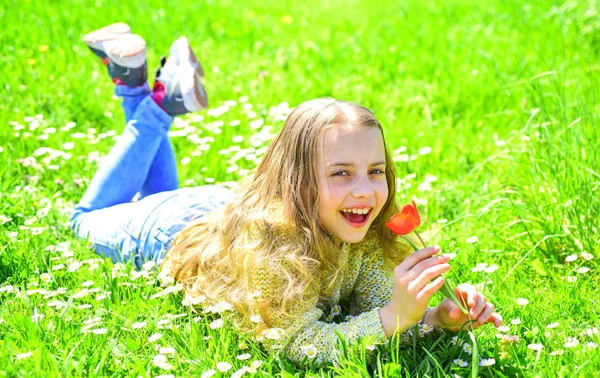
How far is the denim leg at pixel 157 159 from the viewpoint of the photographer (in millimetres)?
3033

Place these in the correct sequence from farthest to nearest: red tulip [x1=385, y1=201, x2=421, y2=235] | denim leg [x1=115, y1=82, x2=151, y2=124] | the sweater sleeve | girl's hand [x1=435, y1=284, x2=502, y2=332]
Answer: denim leg [x1=115, y1=82, x2=151, y2=124]
the sweater sleeve
girl's hand [x1=435, y1=284, x2=502, y2=332]
red tulip [x1=385, y1=201, x2=421, y2=235]

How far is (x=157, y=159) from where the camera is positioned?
9.99 feet

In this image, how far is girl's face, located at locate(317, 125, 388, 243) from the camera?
207 centimetres

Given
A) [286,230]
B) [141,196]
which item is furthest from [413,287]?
[141,196]

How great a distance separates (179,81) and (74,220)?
0.62 m

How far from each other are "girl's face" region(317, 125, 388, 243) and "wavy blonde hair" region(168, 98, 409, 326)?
0.03m

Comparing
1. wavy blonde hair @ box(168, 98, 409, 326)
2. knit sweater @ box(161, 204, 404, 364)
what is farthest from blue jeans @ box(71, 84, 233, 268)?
knit sweater @ box(161, 204, 404, 364)

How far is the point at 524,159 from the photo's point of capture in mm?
3029

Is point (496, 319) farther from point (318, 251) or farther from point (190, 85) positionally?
point (190, 85)

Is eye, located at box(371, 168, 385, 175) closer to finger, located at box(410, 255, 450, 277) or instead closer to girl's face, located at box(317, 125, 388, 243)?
girl's face, located at box(317, 125, 388, 243)

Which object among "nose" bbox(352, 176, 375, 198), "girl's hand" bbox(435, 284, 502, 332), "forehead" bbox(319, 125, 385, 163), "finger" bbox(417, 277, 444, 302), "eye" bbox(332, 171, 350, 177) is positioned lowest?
"girl's hand" bbox(435, 284, 502, 332)

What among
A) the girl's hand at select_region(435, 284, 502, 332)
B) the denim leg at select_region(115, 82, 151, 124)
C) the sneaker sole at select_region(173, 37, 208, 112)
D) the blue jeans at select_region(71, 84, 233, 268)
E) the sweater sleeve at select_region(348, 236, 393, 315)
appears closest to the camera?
the girl's hand at select_region(435, 284, 502, 332)

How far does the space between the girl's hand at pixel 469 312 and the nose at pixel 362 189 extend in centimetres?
33

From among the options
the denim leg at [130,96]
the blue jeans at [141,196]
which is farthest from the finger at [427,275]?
the denim leg at [130,96]
